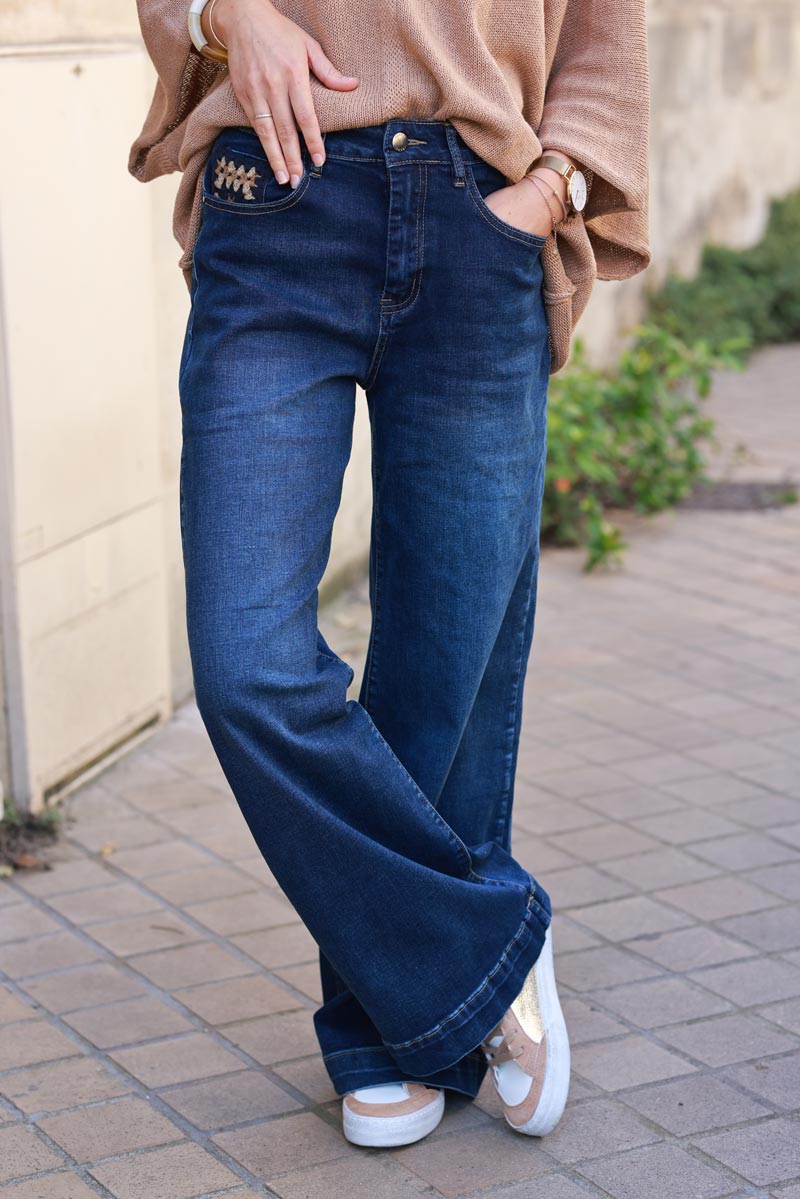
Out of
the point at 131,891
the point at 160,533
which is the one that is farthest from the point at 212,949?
the point at 160,533

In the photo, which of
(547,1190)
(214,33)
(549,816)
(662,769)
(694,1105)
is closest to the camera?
(214,33)

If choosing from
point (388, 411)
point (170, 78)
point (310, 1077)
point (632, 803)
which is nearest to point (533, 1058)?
point (310, 1077)

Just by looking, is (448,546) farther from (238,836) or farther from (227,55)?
(238,836)

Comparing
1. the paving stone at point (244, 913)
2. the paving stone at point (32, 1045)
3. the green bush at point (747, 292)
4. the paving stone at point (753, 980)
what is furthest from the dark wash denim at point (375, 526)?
the green bush at point (747, 292)

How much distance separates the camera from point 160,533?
3.72 metres

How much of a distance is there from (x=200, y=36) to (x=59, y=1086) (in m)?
1.47

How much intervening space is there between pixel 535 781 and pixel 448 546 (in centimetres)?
154

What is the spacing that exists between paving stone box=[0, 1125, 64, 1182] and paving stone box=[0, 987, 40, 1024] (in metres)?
0.33

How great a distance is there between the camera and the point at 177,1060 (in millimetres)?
2463

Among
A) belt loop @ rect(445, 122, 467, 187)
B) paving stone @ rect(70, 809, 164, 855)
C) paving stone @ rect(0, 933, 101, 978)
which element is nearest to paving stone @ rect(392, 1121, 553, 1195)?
paving stone @ rect(0, 933, 101, 978)

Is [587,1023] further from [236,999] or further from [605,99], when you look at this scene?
[605,99]

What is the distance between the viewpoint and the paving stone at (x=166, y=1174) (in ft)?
6.95

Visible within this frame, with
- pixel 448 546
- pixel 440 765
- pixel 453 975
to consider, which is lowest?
pixel 453 975

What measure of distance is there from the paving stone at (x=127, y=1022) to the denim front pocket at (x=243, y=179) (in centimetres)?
128
